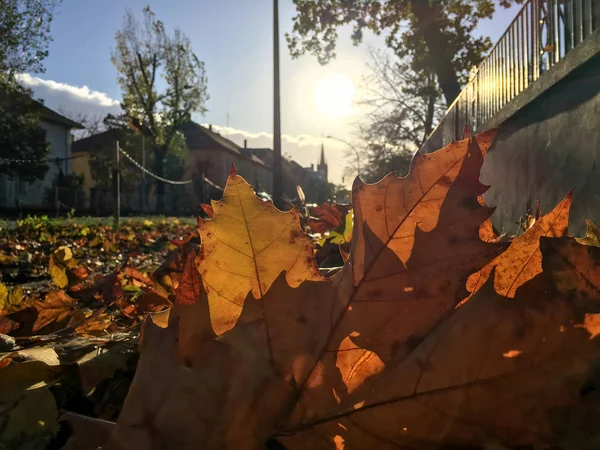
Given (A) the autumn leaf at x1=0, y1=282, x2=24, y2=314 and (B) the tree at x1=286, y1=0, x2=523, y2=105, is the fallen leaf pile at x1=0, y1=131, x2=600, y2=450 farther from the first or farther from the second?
(B) the tree at x1=286, y1=0, x2=523, y2=105

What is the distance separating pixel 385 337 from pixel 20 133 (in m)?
32.7

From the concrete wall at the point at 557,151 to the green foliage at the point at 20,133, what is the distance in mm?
27847

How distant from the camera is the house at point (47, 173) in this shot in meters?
30.6

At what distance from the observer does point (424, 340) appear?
457mm

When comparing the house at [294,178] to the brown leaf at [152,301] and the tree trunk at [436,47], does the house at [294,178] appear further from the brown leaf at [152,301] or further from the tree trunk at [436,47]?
the brown leaf at [152,301]

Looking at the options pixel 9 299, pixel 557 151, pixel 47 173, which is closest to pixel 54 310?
pixel 9 299

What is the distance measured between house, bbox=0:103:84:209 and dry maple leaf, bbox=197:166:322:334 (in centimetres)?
3192

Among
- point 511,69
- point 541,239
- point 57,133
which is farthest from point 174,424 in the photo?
point 57,133

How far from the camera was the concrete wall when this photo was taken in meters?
2.81

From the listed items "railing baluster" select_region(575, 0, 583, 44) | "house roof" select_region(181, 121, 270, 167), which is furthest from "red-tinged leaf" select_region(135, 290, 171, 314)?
"house roof" select_region(181, 121, 270, 167)

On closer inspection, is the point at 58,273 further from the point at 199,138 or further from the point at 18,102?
the point at 199,138

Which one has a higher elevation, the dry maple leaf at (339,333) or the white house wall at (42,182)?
the white house wall at (42,182)

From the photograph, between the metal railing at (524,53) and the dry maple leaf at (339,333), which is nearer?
the dry maple leaf at (339,333)

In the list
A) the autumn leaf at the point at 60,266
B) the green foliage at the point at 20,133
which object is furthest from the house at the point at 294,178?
the autumn leaf at the point at 60,266
